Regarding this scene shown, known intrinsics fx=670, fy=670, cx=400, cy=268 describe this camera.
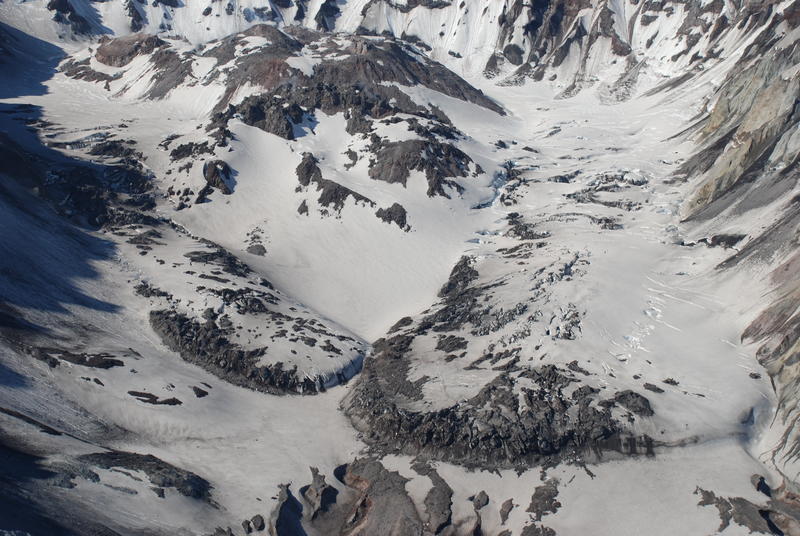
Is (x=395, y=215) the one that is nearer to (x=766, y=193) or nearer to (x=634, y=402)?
(x=766, y=193)

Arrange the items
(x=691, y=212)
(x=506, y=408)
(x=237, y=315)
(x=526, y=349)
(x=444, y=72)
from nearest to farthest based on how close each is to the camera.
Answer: (x=506, y=408) < (x=526, y=349) < (x=237, y=315) < (x=691, y=212) < (x=444, y=72)

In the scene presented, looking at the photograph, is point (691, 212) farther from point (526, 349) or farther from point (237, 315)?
point (237, 315)

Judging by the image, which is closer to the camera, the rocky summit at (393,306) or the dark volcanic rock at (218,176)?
the rocky summit at (393,306)

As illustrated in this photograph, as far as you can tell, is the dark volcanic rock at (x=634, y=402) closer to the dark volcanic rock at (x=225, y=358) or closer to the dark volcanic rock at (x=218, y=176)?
the dark volcanic rock at (x=225, y=358)

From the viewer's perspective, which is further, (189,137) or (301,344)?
(189,137)

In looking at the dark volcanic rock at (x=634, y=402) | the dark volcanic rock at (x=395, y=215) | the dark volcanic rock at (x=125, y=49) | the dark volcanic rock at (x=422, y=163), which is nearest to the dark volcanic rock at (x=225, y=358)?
the dark volcanic rock at (x=634, y=402)

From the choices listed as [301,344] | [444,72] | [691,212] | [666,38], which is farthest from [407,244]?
[666,38]

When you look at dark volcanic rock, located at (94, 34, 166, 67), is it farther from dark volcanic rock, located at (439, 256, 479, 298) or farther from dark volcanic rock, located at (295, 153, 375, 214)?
dark volcanic rock, located at (439, 256, 479, 298)

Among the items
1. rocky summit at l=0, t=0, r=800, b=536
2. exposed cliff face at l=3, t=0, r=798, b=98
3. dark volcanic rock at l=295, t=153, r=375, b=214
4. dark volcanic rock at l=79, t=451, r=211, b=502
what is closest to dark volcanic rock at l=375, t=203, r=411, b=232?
rocky summit at l=0, t=0, r=800, b=536

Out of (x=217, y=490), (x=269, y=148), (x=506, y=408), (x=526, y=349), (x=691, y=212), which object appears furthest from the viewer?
(x=269, y=148)
